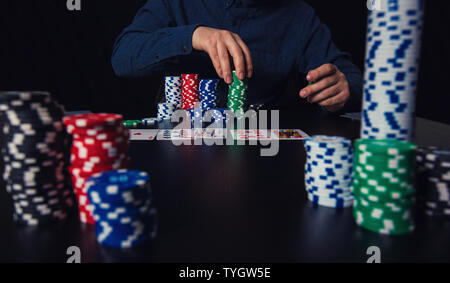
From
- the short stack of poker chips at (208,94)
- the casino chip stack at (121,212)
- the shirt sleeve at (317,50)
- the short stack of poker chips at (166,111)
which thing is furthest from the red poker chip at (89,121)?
the shirt sleeve at (317,50)

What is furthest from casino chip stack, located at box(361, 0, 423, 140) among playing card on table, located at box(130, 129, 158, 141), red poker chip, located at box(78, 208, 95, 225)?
playing card on table, located at box(130, 129, 158, 141)

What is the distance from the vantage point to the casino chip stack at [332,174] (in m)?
0.93

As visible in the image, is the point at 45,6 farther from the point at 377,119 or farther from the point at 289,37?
the point at 377,119

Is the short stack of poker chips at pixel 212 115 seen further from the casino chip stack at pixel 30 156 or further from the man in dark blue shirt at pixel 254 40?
the casino chip stack at pixel 30 156

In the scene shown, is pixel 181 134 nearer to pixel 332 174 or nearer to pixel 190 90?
pixel 190 90

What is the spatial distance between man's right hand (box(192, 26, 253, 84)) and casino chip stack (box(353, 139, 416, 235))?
3.52 ft

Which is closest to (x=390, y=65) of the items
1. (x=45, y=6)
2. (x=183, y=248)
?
(x=183, y=248)

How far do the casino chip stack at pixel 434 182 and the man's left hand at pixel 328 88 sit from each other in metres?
1.19

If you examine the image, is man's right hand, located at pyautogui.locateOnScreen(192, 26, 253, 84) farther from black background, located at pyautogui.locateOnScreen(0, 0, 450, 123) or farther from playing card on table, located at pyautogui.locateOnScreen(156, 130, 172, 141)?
black background, located at pyautogui.locateOnScreen(0, 0, 450, 123)

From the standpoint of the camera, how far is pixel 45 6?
381 centimetres

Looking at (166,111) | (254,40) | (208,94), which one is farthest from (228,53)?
(254,40)

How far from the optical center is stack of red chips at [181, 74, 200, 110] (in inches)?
104

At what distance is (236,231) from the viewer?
0.77m
